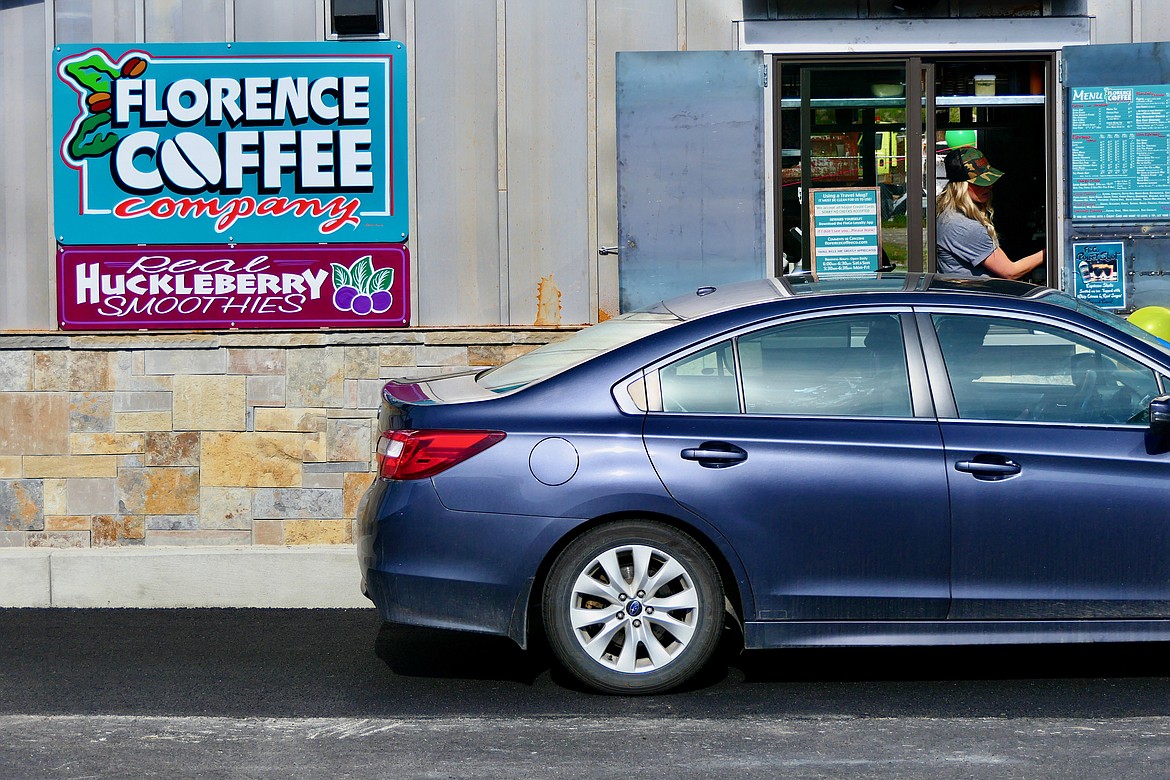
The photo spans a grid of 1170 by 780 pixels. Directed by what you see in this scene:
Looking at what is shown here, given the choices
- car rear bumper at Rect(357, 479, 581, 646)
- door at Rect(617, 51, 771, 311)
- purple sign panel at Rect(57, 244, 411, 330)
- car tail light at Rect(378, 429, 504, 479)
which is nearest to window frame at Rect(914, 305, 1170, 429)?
car rear bumper at Rect(357, 479, 581, 646)

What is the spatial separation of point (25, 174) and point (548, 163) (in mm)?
3295

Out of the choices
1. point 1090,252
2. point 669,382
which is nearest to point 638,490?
point 669,382

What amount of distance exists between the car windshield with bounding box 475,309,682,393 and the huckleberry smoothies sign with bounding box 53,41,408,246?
3282mm

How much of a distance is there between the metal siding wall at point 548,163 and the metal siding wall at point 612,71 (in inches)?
3.6

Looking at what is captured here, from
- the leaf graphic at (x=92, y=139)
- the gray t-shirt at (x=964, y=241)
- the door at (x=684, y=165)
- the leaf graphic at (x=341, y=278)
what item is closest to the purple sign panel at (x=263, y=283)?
the leaf graphic at (x=341, y=278)

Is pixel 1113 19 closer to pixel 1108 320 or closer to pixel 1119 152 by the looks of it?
pixel 1119 152

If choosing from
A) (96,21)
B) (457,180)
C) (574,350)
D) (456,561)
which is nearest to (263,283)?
(457,180)

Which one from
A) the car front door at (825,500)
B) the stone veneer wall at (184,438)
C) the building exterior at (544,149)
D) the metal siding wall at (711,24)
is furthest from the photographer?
the metal siding wall at (711,24)

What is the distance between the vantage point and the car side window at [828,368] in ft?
18.5

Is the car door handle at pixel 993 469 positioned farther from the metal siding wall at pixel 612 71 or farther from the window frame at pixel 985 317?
the metal siding wall at pixel 612 71

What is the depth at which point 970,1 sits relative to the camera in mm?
9445

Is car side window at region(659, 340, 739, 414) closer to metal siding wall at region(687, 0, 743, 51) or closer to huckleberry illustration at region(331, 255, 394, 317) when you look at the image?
A: huckleberry illustration at region(331, 255, 394, 317)

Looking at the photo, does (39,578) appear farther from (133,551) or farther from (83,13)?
(83,13)

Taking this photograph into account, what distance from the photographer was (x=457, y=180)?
369 inches
